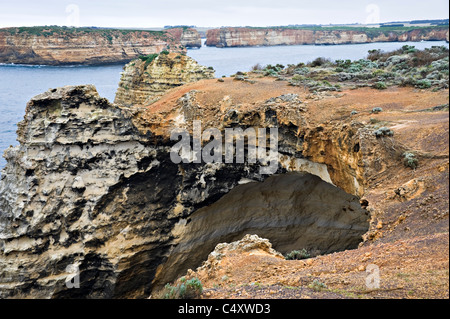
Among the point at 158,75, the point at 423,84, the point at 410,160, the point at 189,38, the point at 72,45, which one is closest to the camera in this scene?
the point at 410,160

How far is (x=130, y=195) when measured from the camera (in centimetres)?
1769

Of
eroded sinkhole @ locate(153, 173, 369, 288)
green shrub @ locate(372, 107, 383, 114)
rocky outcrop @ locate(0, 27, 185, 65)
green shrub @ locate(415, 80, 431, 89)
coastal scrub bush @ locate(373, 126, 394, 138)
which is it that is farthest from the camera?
rocky outcrop @ locate(0, 27, 185, 65)

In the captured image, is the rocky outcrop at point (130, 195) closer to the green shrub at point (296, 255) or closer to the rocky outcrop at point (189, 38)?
the green shrub at point (296, 255)

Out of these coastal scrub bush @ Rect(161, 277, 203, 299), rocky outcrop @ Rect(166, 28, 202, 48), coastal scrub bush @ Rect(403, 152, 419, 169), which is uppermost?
rocky outcrop @ Rect(166, 28, 202, 48)

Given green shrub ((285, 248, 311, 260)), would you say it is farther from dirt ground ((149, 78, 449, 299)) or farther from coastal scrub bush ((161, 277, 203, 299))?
coastal scrub bush ((161, 277, 203, 299))

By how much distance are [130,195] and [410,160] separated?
445 inches

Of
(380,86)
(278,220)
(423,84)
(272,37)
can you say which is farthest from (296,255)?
(272,37)

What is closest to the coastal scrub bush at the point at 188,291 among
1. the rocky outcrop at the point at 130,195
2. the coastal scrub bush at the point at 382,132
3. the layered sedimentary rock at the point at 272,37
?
the coastal scrub bush at the point at 382,132

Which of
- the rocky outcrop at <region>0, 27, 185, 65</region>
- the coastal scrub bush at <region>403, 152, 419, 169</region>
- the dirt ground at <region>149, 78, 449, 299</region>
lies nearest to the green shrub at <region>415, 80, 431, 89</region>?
the dirt ground at <region>149, 78, 449, 299</region>

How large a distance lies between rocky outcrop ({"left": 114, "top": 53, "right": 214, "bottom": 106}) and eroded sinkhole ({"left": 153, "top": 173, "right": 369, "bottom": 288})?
14114mm

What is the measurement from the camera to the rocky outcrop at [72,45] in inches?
3310

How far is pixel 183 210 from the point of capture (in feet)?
60.4

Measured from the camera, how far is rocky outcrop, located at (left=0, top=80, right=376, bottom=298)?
53.9 ft

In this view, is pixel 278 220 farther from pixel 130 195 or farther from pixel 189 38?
pixel 189 38
